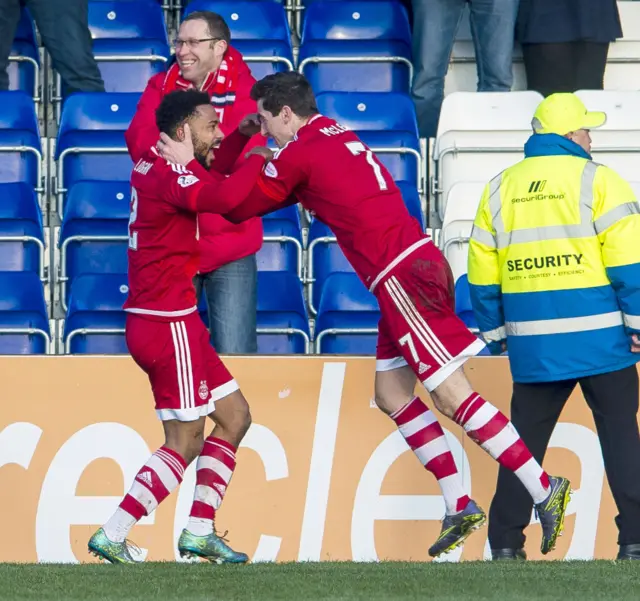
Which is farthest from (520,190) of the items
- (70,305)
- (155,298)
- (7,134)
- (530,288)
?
(7,134)

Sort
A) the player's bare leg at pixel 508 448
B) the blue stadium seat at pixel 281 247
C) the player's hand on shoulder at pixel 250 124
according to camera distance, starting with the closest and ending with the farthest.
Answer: the player's bare leg at pixel 508 448
the player's hand on shoulder at pixel 250 124
the blue stadium seat at pixel 281 247

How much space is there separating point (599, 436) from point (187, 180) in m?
1.92

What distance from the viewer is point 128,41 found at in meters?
8.98

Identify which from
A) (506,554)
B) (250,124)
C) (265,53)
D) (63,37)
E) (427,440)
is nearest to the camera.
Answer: (427,440)

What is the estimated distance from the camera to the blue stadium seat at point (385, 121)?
27.2 feet

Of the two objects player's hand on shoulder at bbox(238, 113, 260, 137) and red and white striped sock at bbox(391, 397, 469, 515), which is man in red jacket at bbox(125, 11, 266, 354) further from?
red and white striped sock at bbox(391, 397, 469, 515)

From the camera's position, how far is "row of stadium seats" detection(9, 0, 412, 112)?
29.3 feet

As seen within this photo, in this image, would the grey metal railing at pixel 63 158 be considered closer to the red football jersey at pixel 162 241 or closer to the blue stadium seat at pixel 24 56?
the blue stadium seat at pixel 24 56

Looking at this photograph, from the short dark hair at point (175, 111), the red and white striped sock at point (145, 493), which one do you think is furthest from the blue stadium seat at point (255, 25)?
the red and white striped sock at point (145, 493)

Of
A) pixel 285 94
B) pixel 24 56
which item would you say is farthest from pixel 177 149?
pixel 24 56

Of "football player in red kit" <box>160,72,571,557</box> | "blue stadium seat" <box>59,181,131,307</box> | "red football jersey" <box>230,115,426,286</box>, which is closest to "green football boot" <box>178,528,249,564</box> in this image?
"football player in red kit" <box>160,72,571,557</box>

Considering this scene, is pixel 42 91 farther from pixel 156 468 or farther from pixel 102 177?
pixel 156 468

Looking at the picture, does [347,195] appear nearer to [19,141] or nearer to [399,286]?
[399,286]

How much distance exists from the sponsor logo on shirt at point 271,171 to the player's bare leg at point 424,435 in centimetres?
90
